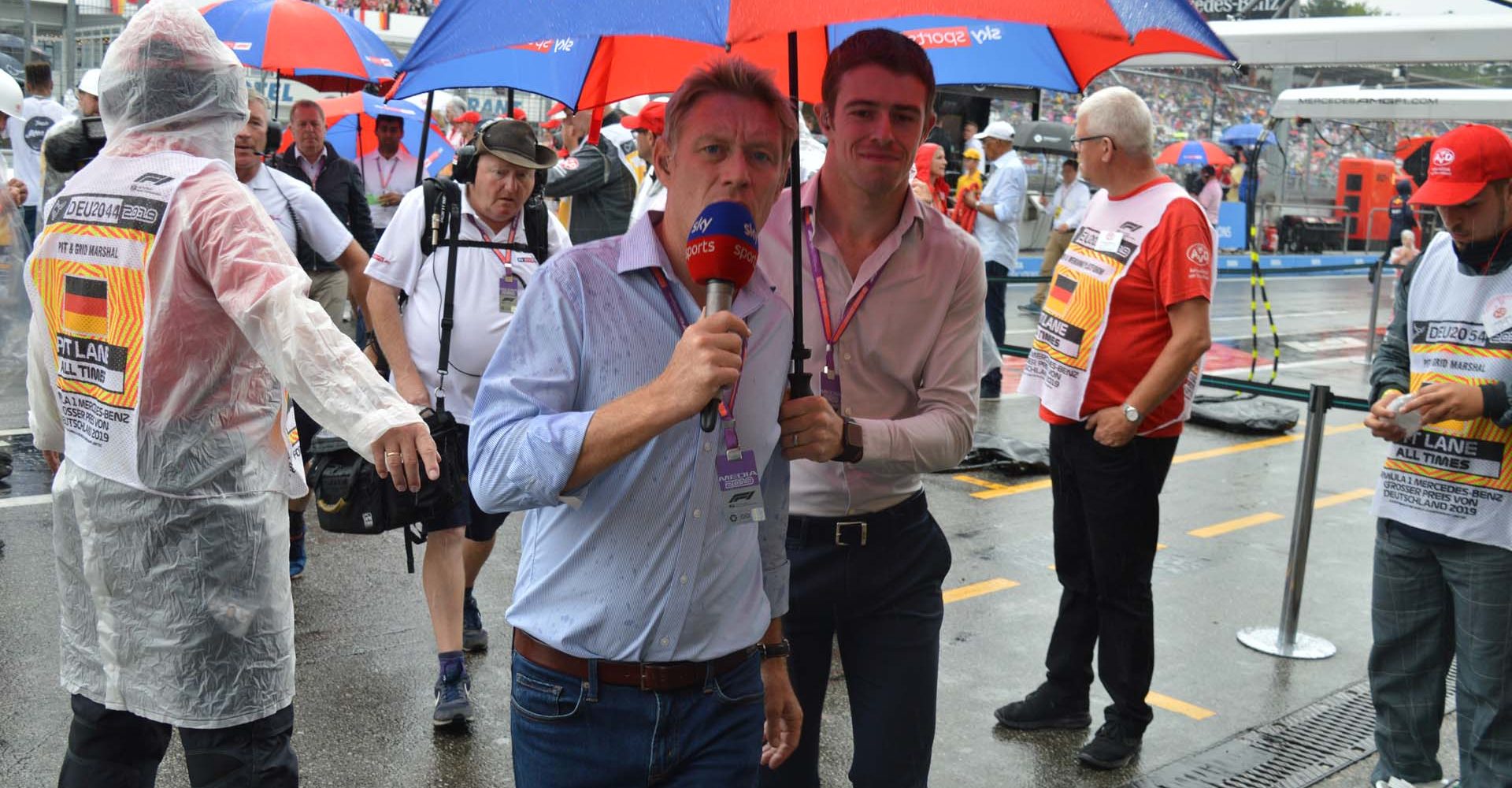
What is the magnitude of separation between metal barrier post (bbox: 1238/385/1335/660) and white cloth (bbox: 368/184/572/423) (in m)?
3.27

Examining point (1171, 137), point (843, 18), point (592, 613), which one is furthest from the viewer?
point (1171, 137)

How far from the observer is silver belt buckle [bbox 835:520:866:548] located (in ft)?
10.4

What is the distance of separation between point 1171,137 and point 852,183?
35.1 m

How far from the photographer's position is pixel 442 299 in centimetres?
482

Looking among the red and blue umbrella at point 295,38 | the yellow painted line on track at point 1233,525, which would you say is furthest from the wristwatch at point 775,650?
the red and blue umbrella at point 295,38

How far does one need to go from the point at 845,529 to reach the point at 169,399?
1.49 m

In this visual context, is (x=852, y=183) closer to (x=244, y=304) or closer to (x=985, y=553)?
(x=244, y=304)

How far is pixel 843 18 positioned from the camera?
2629mm

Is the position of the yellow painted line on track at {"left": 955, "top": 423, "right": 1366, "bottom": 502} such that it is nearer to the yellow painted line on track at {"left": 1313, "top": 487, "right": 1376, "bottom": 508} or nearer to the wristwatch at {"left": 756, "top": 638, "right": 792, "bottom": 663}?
the yellow painted line on track at {"left": 1313, "top": 487, "right": 1376, "bottom": 508}

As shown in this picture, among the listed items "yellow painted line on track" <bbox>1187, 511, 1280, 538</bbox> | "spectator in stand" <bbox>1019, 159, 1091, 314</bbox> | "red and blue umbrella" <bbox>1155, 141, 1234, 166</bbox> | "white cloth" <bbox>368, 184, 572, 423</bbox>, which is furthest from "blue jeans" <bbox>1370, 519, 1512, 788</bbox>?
"red and blue umbrella" <bbox>1155, 141, 1234, 166</bbox>

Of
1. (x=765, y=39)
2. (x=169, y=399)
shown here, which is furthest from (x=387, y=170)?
(x=169, y=399)

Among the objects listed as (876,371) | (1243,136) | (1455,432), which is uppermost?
(1243,136)

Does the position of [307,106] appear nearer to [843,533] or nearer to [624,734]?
[843,533]

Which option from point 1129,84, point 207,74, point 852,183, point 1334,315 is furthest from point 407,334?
point 1129,84
